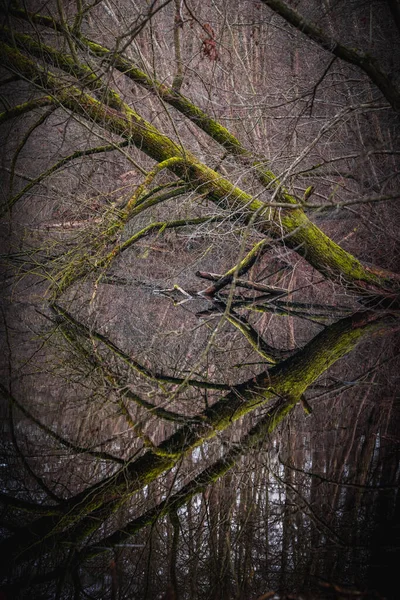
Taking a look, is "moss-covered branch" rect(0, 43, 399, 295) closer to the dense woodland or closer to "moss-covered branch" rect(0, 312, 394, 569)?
the dense woodland

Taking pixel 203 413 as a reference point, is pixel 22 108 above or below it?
above

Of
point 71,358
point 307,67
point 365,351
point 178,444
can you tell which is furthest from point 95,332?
point 307,67

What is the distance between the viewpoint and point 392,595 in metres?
1.53

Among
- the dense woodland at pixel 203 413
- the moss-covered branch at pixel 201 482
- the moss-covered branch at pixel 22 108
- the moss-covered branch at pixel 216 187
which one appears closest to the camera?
the dense woodland at pixel 203 413

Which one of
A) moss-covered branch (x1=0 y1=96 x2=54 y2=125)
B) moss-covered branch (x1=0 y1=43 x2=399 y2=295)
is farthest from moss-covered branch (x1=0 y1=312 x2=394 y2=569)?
moss-covered branch (x1=0 y1=96 x2=54 y2=125)

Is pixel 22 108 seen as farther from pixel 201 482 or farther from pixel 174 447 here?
pixel 201 482

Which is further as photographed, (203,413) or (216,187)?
(216,187)

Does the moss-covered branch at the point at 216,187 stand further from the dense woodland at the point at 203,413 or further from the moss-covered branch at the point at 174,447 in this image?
the moss-covered branch at the point at 174,447

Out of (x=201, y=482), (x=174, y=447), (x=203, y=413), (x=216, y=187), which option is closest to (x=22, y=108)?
(x=216, y=187)

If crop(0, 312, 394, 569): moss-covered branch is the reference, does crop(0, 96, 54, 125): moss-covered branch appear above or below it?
above

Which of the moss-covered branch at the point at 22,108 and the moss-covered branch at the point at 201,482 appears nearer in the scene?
the moss-covered branch at the point at 201,482

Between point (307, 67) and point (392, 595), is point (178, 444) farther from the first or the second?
point (307, 67)

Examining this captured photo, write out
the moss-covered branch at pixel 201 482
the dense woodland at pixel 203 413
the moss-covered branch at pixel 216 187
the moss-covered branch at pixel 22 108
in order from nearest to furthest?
the dense woodland at pixel 203 413, the moss-covered branch at pixel 201 482, the moss-covered branch at pixel 216 187, the moss-covered branch at pixel 22 108

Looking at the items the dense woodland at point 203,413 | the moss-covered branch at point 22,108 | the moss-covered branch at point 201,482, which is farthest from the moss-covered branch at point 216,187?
the moss-covered branch at point 201,482
